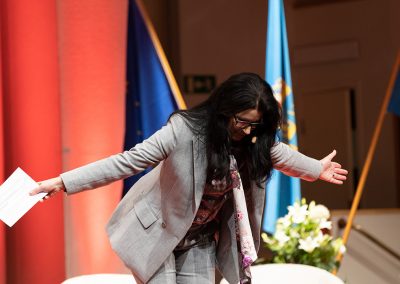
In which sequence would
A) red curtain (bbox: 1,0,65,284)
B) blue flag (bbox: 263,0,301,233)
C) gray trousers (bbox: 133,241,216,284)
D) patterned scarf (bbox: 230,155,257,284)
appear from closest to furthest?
patterned scarf (bbox: 230,155,257,284) → gray trousers (bbox: 133,241,216,284) → red curtain (bbox: 1,0,65,284) → blue flag (bbox: 263,0,301,233)

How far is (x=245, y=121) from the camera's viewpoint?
2094 millimetres

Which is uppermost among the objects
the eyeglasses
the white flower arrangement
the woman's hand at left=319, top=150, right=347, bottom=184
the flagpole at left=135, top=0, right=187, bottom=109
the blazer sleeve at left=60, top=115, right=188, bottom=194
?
the flagpole at left=135, top=0, right=187, bottom=109

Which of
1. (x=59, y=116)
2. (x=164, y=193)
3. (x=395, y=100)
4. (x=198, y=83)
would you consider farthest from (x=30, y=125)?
(x=198, y=83)

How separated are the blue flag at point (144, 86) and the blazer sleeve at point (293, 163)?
5.68ft

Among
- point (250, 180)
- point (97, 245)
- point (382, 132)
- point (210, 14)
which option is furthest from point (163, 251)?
point (382, 132)

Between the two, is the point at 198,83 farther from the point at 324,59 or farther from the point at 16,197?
the point at 16,197

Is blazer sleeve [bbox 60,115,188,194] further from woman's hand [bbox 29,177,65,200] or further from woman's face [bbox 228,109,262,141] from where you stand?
woman's face [bbox 228,109,262,141]

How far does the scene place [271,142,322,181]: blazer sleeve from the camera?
2283 mm

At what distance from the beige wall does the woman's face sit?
382 cm

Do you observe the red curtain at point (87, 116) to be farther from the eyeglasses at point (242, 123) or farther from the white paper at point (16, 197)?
the eyeglasses at point (242, 123)

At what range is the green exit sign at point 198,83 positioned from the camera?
19.6ft

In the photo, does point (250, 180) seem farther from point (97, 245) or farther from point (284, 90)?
point (97, 245)

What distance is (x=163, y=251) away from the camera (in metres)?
2.25

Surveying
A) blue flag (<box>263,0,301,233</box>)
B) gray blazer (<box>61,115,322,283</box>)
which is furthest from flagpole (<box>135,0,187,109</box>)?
gray blazer (<box>61,115,322,283</box>)
